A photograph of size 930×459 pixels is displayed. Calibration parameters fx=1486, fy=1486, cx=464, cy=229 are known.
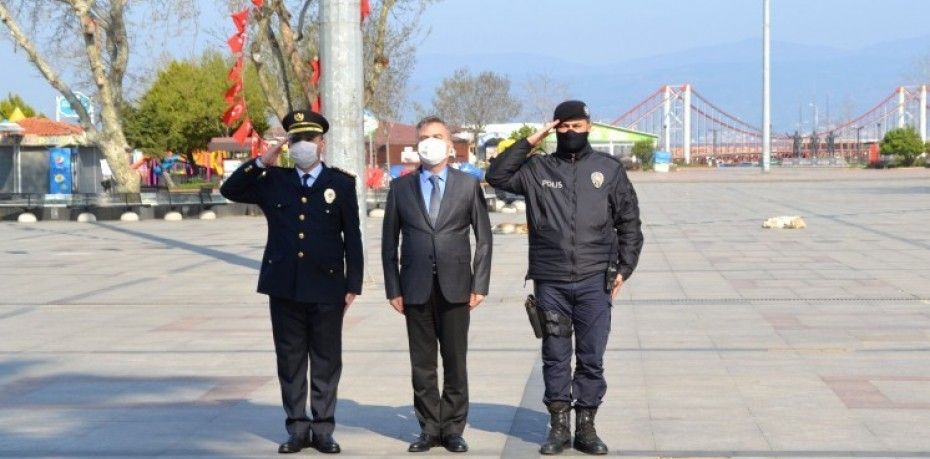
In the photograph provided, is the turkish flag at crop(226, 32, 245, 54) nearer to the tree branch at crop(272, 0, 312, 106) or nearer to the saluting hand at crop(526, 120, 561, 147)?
the tree branch at crop(272, 0, 312, 106)

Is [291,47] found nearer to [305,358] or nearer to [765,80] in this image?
[305,358]

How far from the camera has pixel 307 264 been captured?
7461 millimetres

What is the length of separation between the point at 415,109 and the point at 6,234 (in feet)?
165

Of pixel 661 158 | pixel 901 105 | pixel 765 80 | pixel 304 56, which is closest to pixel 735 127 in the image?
pixel 901 105

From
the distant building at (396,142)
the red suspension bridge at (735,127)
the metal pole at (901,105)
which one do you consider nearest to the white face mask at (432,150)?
the distant building at (396,142)

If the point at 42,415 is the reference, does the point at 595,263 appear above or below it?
above

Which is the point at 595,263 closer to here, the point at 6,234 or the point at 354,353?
the point at 354,353

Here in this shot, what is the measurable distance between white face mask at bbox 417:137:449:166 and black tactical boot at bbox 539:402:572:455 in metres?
1.35

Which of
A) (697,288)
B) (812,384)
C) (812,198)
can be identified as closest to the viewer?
(812,384)

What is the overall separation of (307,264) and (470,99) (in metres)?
78.3

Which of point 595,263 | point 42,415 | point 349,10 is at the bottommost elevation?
point 42,415

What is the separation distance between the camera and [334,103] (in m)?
15.6

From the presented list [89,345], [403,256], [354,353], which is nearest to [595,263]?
[403,256]

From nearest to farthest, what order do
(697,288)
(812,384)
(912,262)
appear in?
1. (812,384)
2. (697,288)
3. (912,262)
